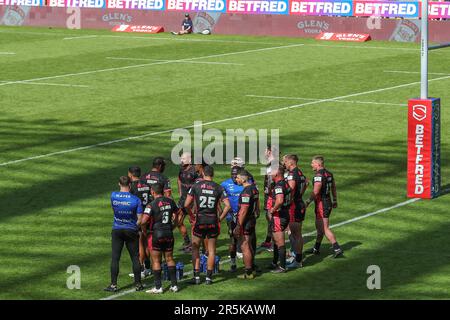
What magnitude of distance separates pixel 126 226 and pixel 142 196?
1.49 m

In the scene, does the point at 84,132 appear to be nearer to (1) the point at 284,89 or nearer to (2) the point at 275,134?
(2) the point at 275,134

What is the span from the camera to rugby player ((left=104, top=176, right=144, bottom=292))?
58.1 feet

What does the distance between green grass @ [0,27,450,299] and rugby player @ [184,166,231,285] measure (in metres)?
0.51

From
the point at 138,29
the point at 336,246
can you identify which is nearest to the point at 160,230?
the point at 336,246

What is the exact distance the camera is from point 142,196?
63.1 feet

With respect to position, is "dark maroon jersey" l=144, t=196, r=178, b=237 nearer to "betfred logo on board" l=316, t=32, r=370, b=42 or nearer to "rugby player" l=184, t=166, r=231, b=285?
"rugby player" l=184, t=166, r=231, b=285

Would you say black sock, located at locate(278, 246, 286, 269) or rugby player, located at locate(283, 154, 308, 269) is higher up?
rugby player, located at locate(283, 154, 308, 269)

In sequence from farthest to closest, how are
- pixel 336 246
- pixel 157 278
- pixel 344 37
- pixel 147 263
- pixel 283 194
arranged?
1. pixel 344 37
2. pixel 336 246
3. pixel 147 263
4. pixel 283 194
5. pixel 157 278

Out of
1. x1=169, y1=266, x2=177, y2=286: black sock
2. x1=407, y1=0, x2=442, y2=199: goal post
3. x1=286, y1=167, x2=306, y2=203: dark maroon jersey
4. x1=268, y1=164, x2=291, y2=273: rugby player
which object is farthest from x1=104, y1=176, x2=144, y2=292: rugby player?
x1=407, y1=0, x2=442, y2=199: goal post

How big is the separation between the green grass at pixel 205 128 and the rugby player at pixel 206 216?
0.51m

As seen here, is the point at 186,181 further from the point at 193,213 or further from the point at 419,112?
the point at 419,112

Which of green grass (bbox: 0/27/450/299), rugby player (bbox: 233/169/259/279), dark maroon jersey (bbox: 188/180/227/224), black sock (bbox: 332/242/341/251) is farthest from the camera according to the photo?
black sock (bbox: 332/242/341/251)

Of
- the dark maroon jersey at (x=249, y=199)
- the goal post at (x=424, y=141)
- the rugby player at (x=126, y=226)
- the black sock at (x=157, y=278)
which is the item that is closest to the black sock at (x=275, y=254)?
the dark maroon jersey at (x=249, y=199)

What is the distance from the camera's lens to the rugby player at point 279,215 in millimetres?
18844
